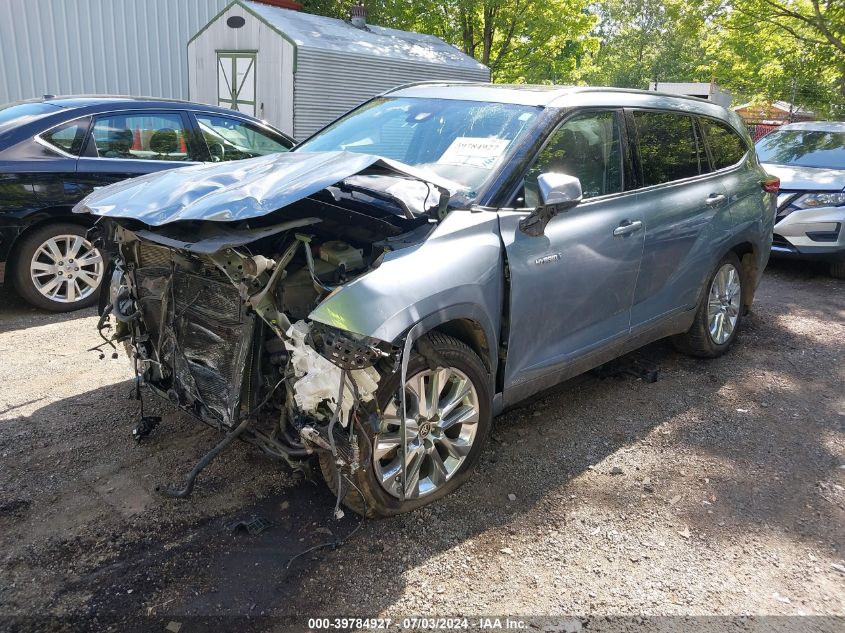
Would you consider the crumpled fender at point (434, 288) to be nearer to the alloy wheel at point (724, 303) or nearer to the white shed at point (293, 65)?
the alloy wheel at point (724, 303)

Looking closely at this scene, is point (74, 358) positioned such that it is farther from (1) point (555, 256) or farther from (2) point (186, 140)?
(1) point (555, 256)

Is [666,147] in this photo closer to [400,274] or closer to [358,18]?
[400,274]

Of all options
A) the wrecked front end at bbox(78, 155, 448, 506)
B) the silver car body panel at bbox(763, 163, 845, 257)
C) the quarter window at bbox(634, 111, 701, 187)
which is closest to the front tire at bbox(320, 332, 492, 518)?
the wrecked front end at bbox(78, 155, 448, 506)

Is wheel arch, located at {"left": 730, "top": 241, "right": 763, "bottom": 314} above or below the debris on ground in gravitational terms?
above

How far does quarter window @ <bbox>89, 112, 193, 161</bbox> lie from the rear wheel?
2.53 feet

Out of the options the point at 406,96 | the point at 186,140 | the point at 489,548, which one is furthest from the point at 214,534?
the point at 186,140

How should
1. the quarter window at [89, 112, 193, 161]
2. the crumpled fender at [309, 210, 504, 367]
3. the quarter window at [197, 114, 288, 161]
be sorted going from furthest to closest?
A: the quarter window at [197, 114, 288, 161] → the quarter window at [89, 112, 193, 161] → the crumpled fender at [309, 210, 504, 367]

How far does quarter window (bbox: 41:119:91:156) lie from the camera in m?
5.66

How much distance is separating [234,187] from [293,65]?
9.32 m

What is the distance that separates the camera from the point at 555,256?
354 centimetres

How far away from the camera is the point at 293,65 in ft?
37.7

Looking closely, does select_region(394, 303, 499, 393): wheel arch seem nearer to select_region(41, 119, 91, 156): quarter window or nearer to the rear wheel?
the rear wheel

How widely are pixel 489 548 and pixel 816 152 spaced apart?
27.0 ft

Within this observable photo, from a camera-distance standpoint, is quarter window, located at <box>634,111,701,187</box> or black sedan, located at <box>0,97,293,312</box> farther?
black sedan, located at <box>0,97,293,312</box>
